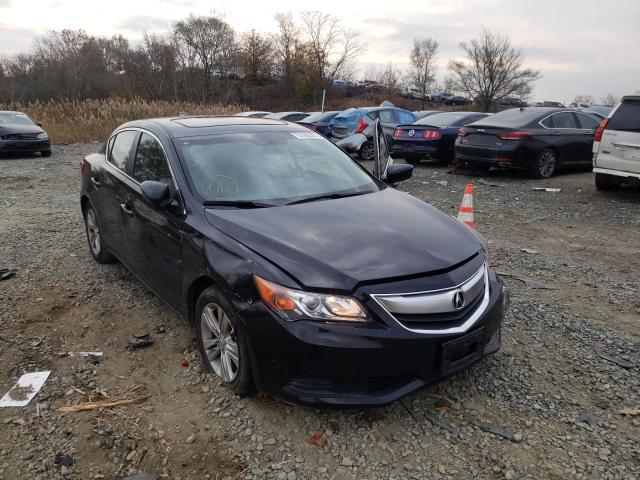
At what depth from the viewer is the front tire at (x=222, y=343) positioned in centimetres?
286

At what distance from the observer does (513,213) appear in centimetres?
814

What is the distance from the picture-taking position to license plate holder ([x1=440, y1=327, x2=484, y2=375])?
104 inches

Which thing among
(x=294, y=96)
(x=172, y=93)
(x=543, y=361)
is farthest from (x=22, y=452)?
(x=294, y=96)

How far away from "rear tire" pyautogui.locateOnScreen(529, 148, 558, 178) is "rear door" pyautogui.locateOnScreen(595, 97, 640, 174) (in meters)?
2.02

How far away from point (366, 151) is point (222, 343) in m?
11.8

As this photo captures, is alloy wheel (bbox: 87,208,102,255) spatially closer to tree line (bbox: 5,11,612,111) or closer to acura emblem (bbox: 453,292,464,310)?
acura emblem (bbox: 453,292,464,310)

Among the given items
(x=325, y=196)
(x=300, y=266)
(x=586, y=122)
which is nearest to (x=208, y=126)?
(x=325, y=196)

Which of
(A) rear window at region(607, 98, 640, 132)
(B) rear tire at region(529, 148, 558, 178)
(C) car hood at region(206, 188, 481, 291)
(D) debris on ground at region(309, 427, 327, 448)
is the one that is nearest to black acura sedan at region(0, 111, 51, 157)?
(B) rear tire at region(529, 148, 558, 178)

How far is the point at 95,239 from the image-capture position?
18.1 feet

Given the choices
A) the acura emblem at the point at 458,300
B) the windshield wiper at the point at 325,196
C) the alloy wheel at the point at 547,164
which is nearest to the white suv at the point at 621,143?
the alloy wheel at the point at 547,164

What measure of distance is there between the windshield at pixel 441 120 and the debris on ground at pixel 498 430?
1089cm

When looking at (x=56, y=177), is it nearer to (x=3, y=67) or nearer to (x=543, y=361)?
(x=543, y=361)

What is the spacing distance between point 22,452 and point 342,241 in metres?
2.04

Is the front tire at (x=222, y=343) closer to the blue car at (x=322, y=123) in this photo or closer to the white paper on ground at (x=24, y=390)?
the white paper on ground at (x=24, y=390)
